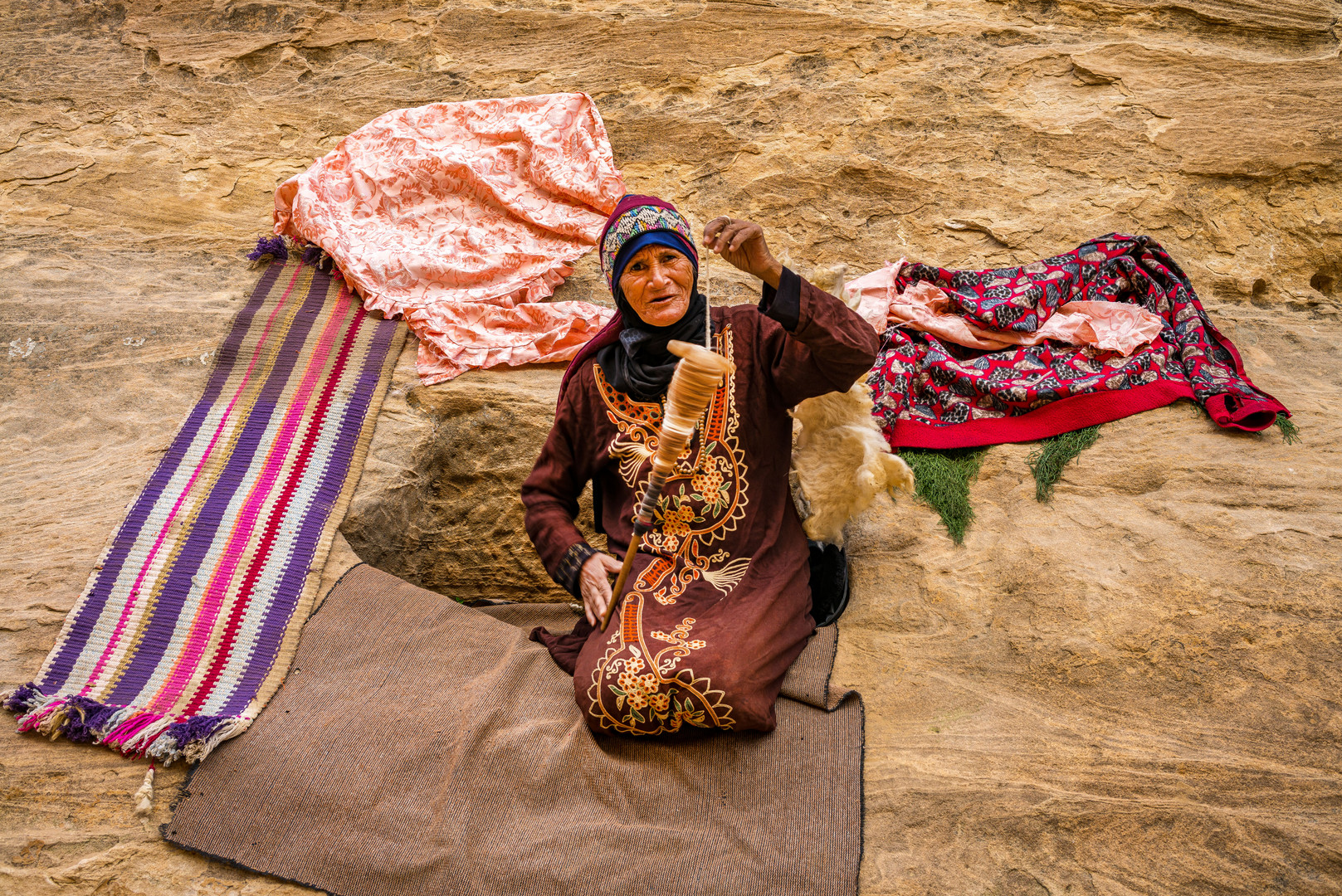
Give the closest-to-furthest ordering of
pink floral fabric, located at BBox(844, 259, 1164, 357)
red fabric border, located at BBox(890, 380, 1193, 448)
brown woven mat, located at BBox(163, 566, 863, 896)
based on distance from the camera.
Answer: brown woven mat, located at BBox(163, 566, 863, 896), red fabric border, located at BBox(890, 380, 1193, 448), pink floral fabric, located at BBox(844, 259, 1164, 357)

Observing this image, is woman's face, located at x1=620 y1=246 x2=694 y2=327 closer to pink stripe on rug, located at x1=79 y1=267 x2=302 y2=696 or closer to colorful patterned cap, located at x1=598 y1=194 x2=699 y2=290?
colorful patterned cap, located at x1=598 y1=194 x2=699 y2=290

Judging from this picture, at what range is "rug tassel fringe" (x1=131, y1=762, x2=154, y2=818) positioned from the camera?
2.27m

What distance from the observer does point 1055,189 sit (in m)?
4.53

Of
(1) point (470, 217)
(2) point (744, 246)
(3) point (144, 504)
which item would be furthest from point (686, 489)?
(1) point (470, 217)

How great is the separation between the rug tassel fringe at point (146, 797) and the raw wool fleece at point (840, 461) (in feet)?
6.35

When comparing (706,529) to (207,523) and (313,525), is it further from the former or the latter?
(207,523)

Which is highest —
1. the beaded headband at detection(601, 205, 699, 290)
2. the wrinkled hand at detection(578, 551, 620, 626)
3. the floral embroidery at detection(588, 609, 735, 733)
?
the beaded headband at detection(601, 205, 699, 290)

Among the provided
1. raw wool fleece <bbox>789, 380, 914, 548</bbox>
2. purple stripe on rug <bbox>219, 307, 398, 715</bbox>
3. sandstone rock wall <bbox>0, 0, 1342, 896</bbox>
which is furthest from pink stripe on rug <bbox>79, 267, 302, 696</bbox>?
raw wool fleece <bbox>789, 380, 914, 548</bbox>

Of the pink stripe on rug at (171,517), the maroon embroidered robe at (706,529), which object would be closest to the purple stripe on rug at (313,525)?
the pink stripe on rug at (171,517)

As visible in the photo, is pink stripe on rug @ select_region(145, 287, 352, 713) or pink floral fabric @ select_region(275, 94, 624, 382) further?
pink floral fabric @ select_region(275, 94, 624, 382)

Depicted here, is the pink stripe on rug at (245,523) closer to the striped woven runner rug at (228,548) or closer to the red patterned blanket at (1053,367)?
the striped woven runner rug at (228,548)

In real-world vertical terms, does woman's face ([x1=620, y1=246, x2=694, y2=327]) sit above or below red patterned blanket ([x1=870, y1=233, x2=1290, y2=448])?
above

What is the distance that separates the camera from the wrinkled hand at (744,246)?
213 cm

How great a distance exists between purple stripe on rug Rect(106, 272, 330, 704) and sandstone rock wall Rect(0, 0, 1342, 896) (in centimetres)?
28
